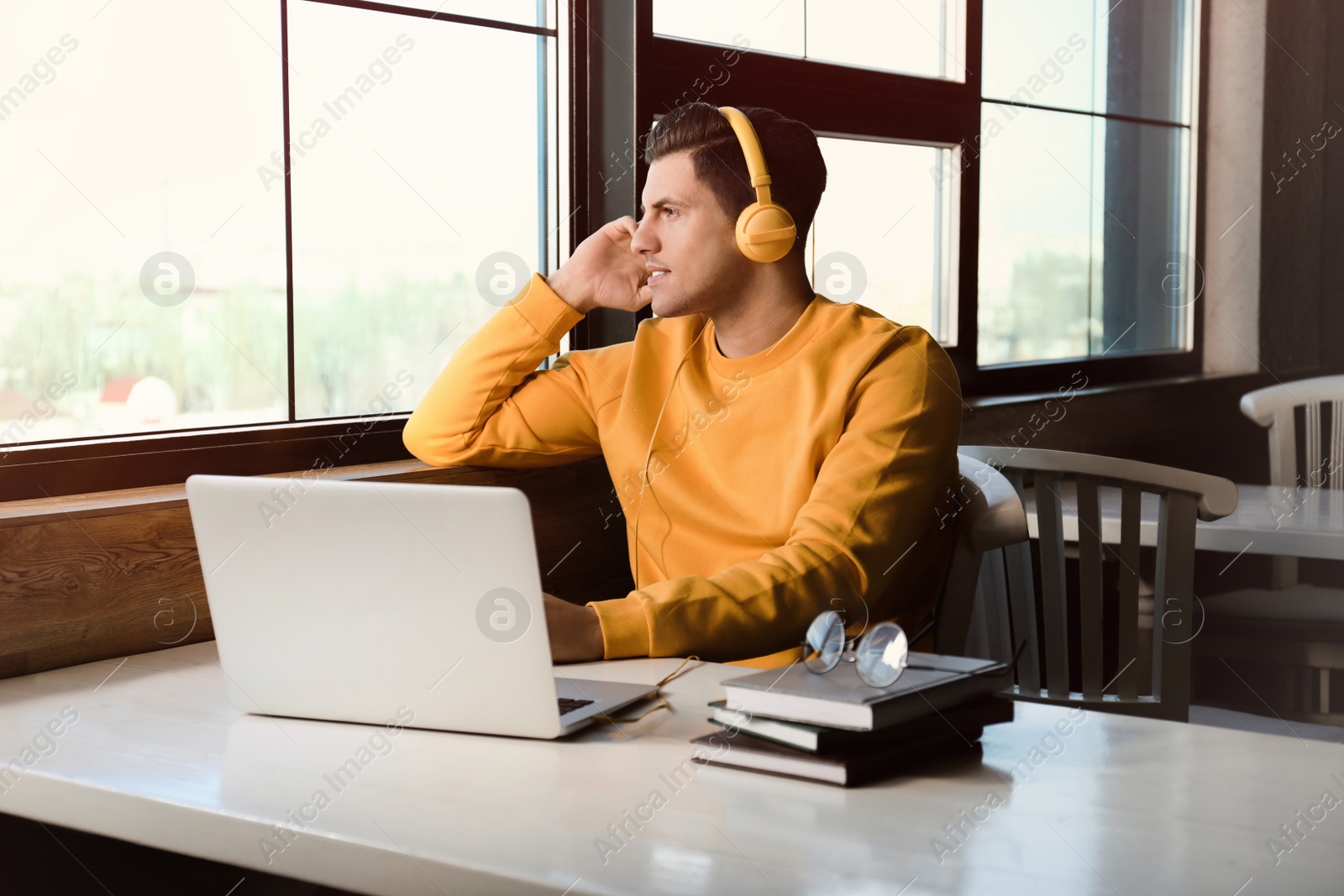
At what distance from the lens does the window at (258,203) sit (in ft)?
5.14

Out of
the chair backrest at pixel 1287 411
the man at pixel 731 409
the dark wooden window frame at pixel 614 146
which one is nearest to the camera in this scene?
the man at pixel 731 409

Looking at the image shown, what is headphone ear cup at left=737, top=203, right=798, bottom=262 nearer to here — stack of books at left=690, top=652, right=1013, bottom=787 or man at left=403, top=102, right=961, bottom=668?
man at left=403, top=102, right=961, bottom=668

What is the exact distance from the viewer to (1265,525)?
87.9 inches

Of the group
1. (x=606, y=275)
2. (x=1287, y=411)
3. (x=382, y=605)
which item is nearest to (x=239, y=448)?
(x=606, y=275)

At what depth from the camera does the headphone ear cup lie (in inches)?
65.8

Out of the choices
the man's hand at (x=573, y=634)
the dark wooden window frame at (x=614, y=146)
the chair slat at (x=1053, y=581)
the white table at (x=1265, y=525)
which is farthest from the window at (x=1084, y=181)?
the man's hand at (x=573, y=634)

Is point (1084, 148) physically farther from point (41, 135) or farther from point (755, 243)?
point (41, 135)

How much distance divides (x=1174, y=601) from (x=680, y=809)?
122 cm

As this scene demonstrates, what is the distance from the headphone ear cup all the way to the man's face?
45 millimetres

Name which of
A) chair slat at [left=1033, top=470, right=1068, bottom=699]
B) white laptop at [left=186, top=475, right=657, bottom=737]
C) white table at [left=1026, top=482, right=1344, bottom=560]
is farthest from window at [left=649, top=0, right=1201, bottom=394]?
white laptop at [left=186, top=475, right=657, bottom=737]

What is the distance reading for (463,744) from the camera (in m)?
1.07

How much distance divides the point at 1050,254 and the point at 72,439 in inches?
108

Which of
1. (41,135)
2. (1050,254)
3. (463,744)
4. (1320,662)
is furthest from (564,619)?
(1050,254)

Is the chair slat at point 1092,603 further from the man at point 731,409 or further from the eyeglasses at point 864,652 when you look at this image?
the eyeglasses at point 864,652
